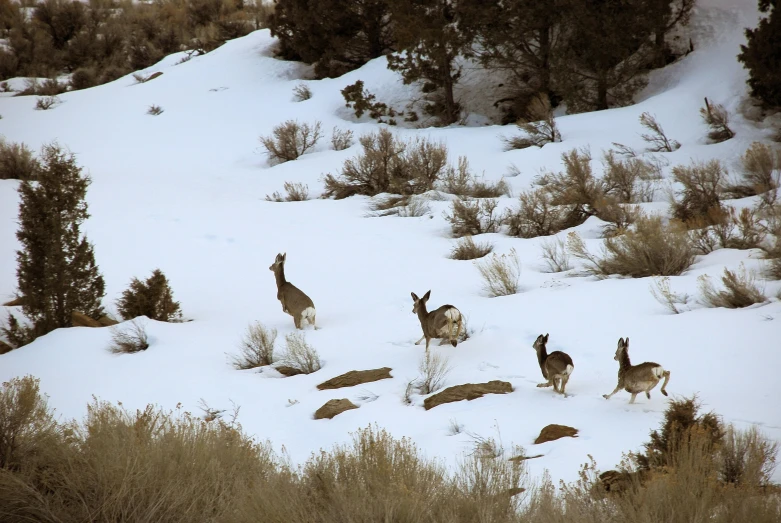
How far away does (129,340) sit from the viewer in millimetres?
8047

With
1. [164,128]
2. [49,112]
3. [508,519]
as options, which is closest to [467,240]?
[508,519]

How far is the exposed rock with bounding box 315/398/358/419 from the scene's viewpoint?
602cm

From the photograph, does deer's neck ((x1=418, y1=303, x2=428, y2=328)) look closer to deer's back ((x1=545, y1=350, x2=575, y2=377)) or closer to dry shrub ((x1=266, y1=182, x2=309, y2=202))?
deer's back ((x1=545, y1=350, x2=575, y2=377))

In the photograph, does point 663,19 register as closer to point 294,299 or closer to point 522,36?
point 522,36

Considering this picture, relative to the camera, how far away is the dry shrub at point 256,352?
7.56 m

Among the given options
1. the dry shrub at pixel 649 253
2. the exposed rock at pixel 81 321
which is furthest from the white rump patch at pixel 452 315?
the exposed rock at pixel 81 321

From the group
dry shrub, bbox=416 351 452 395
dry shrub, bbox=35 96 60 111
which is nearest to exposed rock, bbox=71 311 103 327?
dry shrub, bbox=416 351 452 395

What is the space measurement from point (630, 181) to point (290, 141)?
10263 mm

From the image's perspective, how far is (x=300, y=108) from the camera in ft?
71.4

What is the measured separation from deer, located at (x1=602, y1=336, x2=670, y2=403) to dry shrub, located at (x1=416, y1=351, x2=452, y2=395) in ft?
5.80

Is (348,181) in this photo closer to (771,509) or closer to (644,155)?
(644,155)

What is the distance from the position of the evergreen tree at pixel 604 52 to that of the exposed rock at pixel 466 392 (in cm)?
1401

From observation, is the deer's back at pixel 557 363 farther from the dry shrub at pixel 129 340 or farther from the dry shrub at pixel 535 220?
the dry shrub at pixel 535 220

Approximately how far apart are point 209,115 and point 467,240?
15.0 meters
